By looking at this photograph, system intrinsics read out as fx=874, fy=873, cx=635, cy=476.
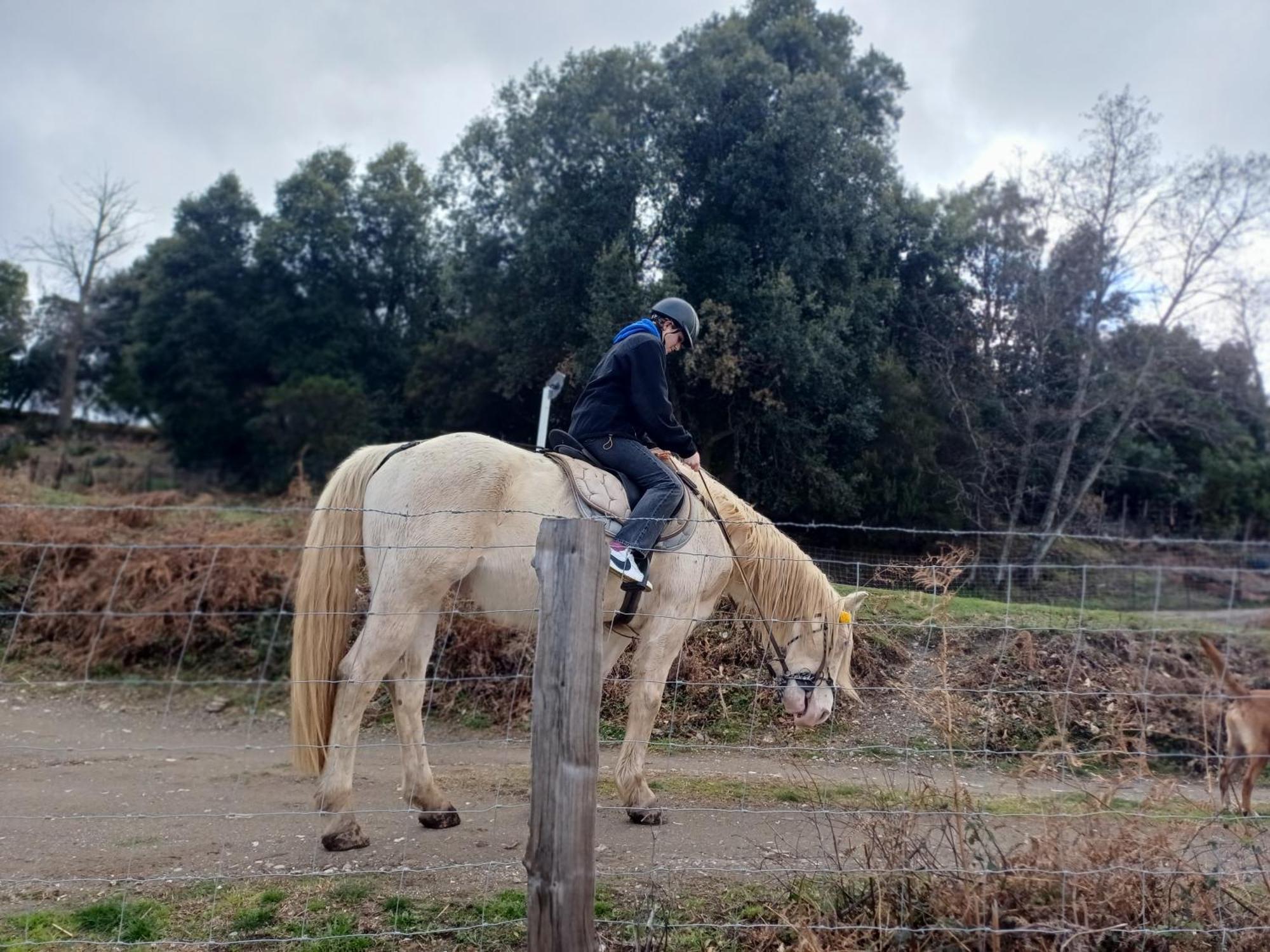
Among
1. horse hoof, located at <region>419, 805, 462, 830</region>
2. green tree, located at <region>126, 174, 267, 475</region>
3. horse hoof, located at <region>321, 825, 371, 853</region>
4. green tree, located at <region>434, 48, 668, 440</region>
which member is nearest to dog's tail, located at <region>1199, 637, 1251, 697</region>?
horse hoof, located at <region>419, 805, 462, 830</region>

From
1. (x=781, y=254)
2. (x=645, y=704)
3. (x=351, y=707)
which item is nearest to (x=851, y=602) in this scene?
(x=645, y=704)

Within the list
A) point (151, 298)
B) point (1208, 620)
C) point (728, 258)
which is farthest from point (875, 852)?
point (151, 298)

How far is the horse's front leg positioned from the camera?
474cm

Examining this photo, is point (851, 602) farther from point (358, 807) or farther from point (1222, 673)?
point (358, 807)

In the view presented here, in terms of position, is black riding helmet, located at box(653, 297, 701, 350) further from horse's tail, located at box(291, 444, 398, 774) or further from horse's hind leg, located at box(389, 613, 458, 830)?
horse's hind leg, located at box(389, 613, 458, 830)

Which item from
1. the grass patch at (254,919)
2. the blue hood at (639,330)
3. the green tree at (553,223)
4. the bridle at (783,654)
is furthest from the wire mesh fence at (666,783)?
the green tree at (553,223)

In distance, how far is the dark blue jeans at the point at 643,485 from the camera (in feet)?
15.0

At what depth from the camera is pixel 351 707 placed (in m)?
4.21

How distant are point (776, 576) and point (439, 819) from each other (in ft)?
7.47

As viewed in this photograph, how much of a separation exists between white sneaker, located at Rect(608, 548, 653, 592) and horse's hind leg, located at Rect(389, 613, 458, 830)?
992mm

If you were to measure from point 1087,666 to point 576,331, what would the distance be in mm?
11199

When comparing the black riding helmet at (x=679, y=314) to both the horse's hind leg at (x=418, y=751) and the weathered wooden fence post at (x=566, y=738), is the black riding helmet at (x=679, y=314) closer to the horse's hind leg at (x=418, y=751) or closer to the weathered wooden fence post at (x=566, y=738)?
the horse's hind leg at (x=418, y=751)

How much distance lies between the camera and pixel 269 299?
2769 cm

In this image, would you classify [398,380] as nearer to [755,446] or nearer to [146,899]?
[755,446]
